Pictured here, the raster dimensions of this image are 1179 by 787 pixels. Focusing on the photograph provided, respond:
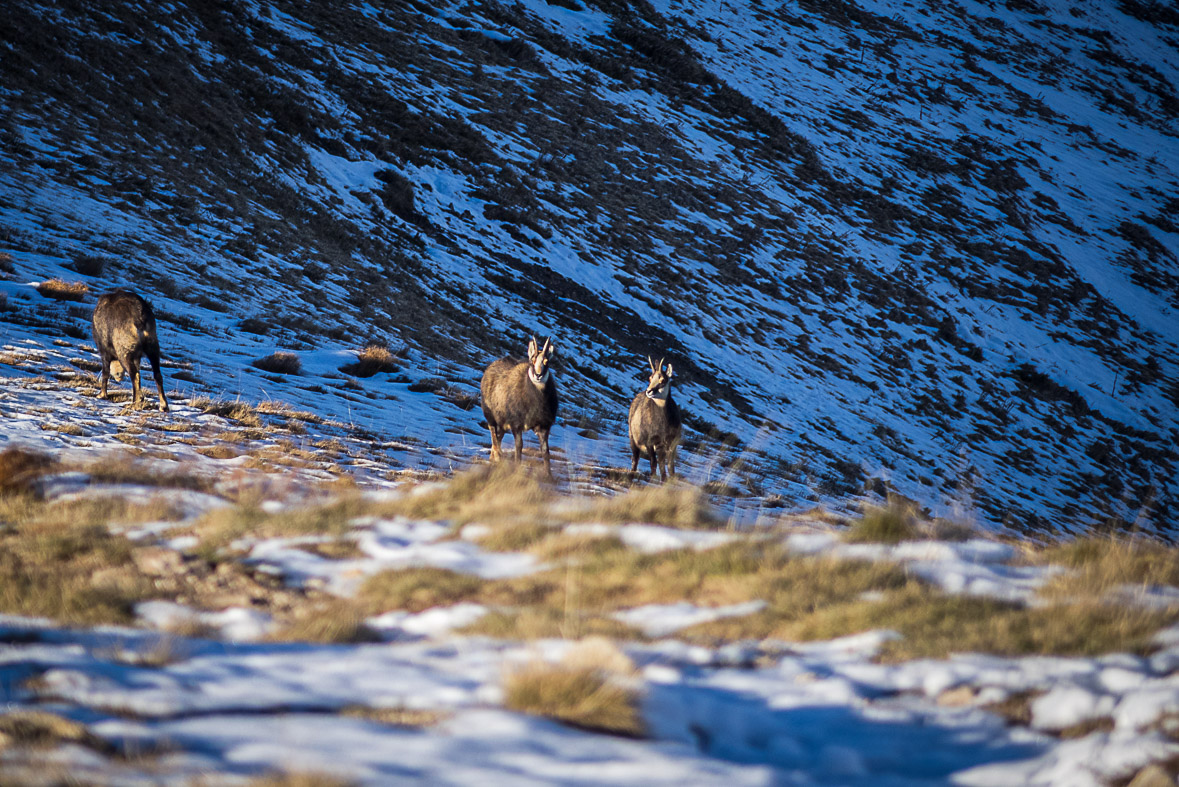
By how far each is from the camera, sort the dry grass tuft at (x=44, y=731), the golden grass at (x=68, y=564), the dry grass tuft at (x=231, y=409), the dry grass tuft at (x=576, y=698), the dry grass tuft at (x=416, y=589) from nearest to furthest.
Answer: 1. the dry grass tuft at (x=44, y=731)
2. the dry grass tuft at (x=576, y=698)
3. the golden grass at (x=68, y=564)
4. the dry grass tuft at (x=416, y=589)
5. the dry grass tuft at (x=231, y=409)

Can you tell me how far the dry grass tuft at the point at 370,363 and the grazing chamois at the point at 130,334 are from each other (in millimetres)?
4812

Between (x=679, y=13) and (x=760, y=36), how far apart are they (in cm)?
594

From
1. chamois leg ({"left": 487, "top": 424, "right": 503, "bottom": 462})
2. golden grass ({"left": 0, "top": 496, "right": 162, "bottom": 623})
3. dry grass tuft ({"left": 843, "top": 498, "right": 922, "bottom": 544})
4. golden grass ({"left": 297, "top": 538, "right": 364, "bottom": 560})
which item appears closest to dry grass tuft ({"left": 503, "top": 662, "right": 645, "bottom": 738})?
golden grass ({"left": 297, "top": 538, "right": 364, "bottom": 560})

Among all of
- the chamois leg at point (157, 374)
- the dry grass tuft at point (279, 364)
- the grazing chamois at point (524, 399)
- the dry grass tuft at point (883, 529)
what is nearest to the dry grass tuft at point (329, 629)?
the dry grass tuft at point (883, 529)

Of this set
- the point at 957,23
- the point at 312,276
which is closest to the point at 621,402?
the point at 312,276

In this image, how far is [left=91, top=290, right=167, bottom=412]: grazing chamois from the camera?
1033 centimetres

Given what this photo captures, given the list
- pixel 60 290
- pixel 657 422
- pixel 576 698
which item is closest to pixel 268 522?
pixel 576 698

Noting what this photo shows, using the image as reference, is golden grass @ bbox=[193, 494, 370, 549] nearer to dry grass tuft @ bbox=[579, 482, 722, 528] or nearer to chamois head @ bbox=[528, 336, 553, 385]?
dry grass tuft @ bbox=[579, 482, 722, 528]

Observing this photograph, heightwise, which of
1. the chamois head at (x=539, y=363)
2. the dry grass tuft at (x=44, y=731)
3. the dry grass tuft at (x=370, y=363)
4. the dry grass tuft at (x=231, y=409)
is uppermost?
the dry grass tuft at (x=44, y=731)

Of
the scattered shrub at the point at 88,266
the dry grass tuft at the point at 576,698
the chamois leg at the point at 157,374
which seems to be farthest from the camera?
the scattered shrub at the point at 88,266

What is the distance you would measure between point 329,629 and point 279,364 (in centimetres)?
1079

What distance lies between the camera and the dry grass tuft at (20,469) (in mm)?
6375

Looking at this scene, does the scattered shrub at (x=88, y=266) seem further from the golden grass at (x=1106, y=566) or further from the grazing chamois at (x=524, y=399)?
the golden grass at (x=1106, y=566)

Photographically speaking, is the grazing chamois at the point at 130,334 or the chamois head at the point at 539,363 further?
the chamois head at the point at 539,363
